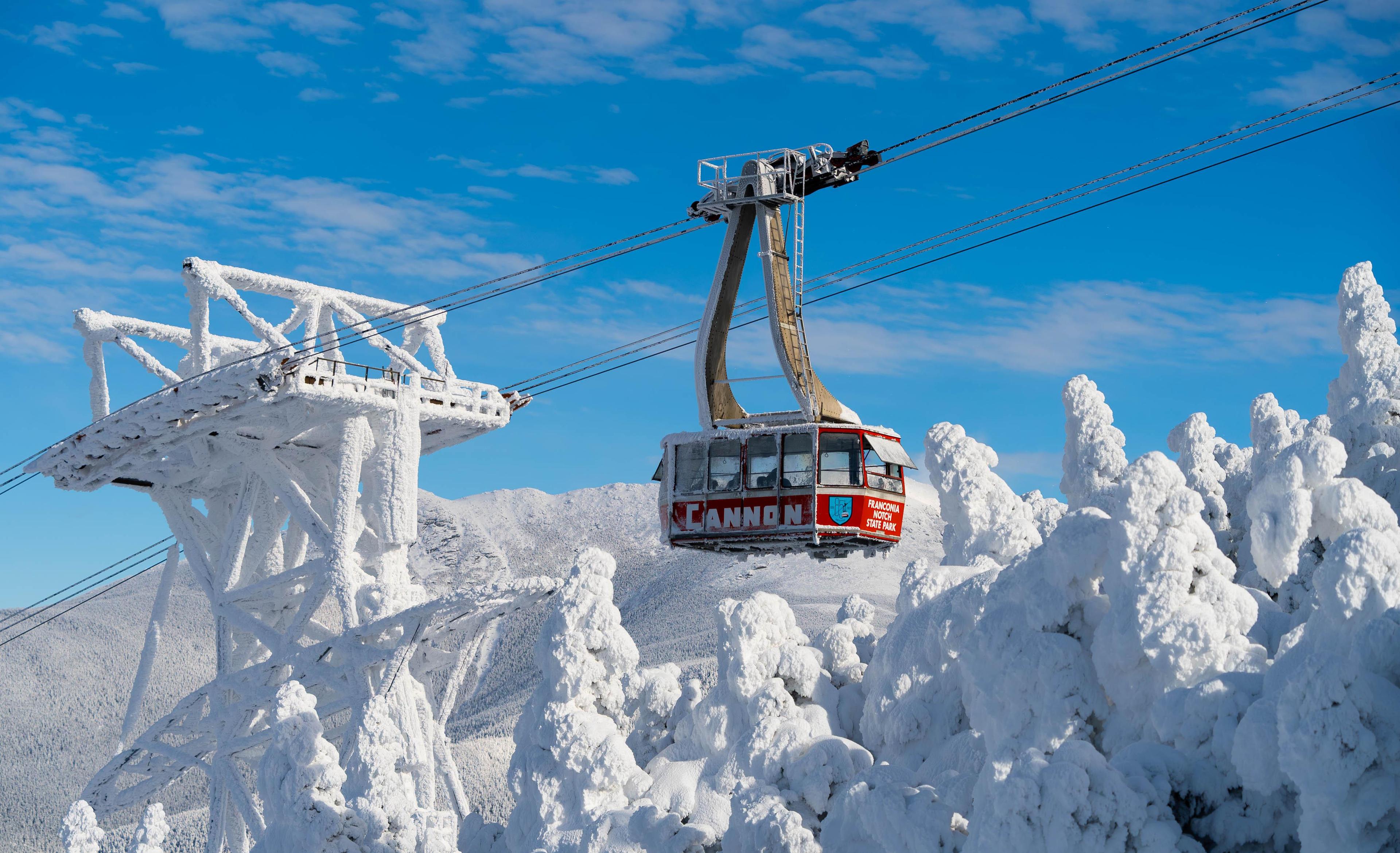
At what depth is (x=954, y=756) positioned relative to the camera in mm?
19672

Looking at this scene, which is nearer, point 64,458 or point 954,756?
point 954,756

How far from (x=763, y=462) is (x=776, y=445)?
1.08ft

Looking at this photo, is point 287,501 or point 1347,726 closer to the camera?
point 1347,726

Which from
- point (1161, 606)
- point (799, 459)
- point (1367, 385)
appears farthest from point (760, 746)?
point (1367, 385)

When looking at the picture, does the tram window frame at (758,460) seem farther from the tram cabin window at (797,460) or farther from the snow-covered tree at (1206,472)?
the snow-covered tree at (1206,472)

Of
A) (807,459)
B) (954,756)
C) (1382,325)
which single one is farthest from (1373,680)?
(1382,325)

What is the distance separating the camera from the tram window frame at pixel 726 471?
21391 mm

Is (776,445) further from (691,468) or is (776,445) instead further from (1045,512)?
(1045,512)

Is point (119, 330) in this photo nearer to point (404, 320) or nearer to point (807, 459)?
point (404, 320)

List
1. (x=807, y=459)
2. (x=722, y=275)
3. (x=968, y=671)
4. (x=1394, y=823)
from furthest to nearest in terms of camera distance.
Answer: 1. (x=722, y=275)
2. (x=807, y=459)
3. (x=968, y=671)
4. (x=1394, y=823)

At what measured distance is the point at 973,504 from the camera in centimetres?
2816

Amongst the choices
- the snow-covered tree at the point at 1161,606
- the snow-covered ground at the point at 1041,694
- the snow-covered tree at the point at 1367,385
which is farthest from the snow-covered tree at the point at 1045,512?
the snow-covered tree at the point at 1161,606

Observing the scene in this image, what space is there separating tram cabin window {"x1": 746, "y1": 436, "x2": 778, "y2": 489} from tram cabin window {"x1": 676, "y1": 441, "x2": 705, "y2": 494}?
82cm

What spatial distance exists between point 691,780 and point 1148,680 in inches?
411
